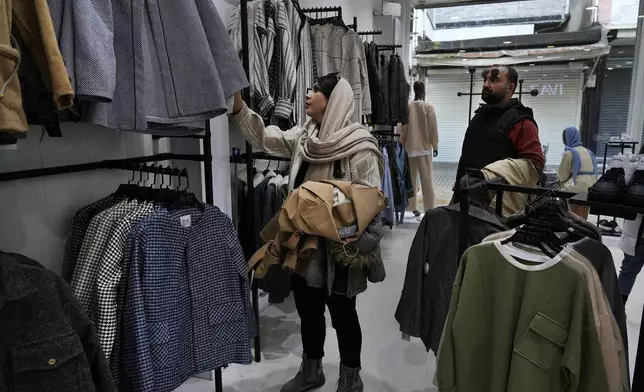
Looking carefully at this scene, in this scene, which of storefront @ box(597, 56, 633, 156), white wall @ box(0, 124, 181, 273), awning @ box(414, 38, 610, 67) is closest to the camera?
white wall @ box(0, 124, 181, 273)

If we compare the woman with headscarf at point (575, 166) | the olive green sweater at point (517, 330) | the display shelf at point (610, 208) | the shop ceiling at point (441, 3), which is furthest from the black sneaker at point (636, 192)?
the shop ceiling at point (441, 3)

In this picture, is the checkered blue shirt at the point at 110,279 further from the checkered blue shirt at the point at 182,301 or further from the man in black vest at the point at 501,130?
the man in black vest at the point at 501,130

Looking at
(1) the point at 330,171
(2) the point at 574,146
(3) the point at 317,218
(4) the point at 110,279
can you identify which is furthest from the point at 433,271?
(2) the point at 574,146

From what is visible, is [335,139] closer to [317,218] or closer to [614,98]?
[317,218]

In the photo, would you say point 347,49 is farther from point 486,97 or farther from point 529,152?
point 529,152

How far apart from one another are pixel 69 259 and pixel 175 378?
60 cm

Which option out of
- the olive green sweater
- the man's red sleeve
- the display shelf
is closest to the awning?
the man's red sleeve

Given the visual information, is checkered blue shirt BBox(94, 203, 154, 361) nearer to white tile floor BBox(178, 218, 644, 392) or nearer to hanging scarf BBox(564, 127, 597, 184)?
white tile floor BBox(178, 218, 644, 392)

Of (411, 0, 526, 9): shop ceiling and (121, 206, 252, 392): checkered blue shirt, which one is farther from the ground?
(411, 0, 526, 9): shop ceiling

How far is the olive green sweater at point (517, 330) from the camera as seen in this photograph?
1264mm

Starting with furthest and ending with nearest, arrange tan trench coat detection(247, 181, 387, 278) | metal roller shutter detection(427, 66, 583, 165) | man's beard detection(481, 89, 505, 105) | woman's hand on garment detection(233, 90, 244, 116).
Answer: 1. metal roller shutter detection(427, 66, 583, 165)
2. man's beard detection(481, 89, 505, 105)
3. woman's hand on garment detection(233, 90, 244, 116)
4. tan trench coat detection(247, 181, 387, 278)

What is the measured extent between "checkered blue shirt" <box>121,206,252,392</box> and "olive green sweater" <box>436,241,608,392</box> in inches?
33.8

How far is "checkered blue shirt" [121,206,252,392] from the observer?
5.26ft

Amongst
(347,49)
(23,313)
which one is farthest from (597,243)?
(347,49)
